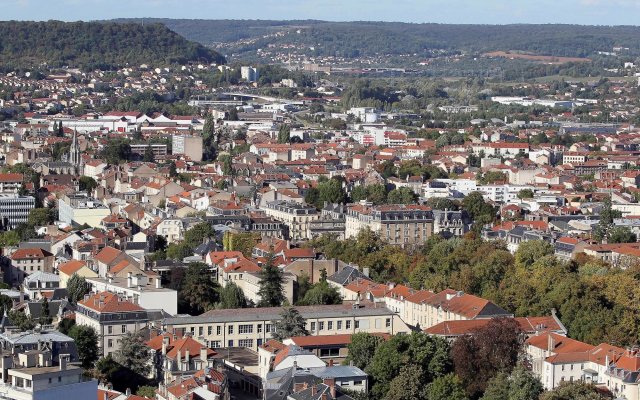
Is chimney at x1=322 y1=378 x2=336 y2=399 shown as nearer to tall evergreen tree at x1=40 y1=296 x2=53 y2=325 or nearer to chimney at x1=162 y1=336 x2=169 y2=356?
chimney at x1=162 y1=336 x2=169 y2=356

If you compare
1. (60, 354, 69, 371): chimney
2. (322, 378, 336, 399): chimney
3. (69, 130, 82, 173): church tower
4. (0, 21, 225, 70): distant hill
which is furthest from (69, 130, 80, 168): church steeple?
(0, 21, 225, 70): distant hill

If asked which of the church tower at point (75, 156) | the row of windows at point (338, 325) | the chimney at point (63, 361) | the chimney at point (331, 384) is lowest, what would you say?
the church tower at point (75, 156)

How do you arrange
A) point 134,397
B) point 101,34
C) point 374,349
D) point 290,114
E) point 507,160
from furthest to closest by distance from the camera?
point 101,34
point 290,114
point 507,160
point 374,349
point 134,397

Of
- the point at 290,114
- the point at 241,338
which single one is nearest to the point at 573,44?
the point at 290,114

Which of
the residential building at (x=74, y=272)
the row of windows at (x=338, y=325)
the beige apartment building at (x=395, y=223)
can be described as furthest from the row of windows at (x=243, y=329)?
the beige apartment building at (x=395, y=223)

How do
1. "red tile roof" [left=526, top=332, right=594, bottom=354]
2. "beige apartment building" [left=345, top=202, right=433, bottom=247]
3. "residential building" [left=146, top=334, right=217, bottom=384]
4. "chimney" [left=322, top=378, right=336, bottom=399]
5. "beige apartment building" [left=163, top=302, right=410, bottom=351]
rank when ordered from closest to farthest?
"chimney" [left=322, top=378, right=336, bottom=399]
"residential building" [left=146, top=334, right=217, bottom=384]
"red tile roof" [left=526, top=332, right=594, bottom=354]
"beige apartment building" [left=163, top=302, right=410, bottom=351]
"beige apartment building" [left=345, top=202, right=433, bottom=247]

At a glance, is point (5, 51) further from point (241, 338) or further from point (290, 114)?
point (241, 338)

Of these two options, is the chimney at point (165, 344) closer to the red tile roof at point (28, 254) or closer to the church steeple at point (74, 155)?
the red tile roof at point (28, 254)
